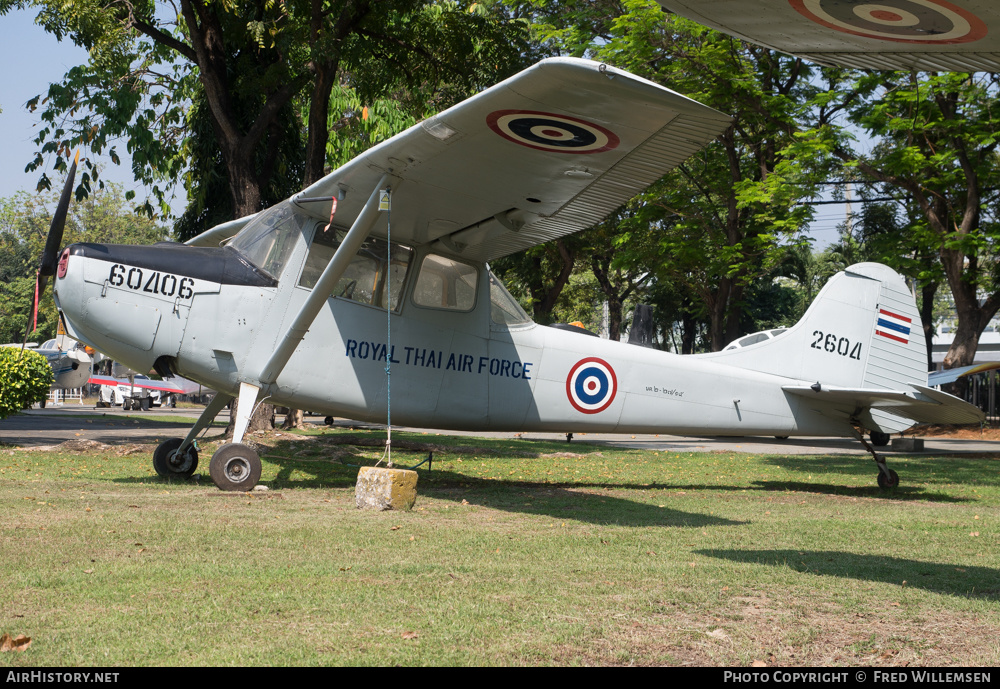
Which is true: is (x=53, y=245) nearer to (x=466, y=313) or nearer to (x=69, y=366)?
(x=466, y=313)

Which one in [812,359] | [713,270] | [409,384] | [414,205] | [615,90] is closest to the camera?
[615,90]

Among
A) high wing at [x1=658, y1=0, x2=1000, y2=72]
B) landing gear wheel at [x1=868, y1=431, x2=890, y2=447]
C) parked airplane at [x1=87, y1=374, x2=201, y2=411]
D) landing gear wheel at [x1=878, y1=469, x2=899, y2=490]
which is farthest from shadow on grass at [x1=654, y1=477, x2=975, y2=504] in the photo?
parked airplane at [x1=87, y1=374, x2=201, y2=411]

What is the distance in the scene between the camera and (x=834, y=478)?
13.0 m

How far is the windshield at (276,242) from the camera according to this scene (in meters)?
9.28

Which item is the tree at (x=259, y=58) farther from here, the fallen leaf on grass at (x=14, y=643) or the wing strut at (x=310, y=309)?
the fallen leaf on grass at (x=14, y=643)

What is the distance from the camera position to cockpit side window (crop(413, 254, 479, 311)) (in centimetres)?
994

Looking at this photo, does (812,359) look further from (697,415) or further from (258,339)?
(258,339)

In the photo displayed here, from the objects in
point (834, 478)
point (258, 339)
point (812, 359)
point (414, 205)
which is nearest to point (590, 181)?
point (414, 205)

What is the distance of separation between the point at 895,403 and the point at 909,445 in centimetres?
1150

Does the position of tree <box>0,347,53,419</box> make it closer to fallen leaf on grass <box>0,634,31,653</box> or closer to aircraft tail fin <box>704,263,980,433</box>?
aircraft tail fin <box>704,263,980,433</box>

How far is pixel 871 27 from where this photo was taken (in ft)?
13.8

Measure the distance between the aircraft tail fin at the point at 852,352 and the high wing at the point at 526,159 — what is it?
147 inches

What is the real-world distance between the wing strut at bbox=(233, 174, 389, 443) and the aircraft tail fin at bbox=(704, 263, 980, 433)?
17.8ft
